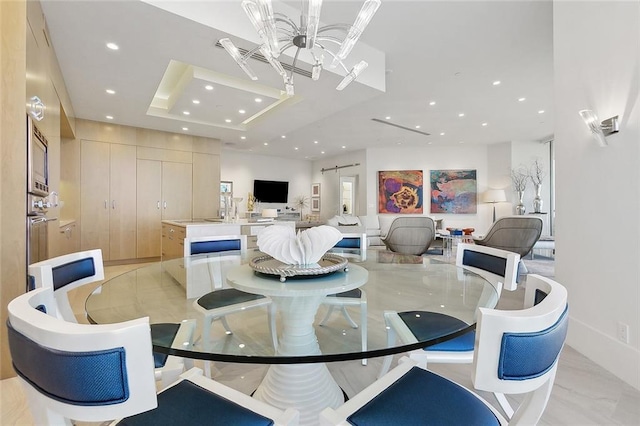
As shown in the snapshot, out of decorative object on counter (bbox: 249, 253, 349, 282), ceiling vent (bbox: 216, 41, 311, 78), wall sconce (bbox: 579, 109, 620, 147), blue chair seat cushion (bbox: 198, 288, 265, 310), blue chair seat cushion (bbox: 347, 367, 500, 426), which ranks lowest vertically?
blue chair seat cushion (bbox: 347, 367, 500, 426)

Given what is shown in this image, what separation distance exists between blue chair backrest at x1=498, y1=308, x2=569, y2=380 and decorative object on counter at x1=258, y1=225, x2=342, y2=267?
0.93 meters

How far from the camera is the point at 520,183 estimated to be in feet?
24.9

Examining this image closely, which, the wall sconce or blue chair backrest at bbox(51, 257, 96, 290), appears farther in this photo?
the wall sconce

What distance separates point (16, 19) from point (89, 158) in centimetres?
390

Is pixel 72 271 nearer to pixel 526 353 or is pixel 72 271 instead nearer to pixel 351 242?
pixel 526 353

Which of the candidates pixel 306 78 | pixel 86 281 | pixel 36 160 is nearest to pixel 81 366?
pixel 86 281

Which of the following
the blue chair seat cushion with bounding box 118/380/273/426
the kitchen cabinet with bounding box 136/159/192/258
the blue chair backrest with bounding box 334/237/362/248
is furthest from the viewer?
the kitchen cabinet with bounding box 136/159/192/258

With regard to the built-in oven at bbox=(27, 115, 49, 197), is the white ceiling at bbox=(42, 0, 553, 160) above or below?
above

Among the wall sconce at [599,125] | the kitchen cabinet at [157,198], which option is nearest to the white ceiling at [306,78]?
the kitchen cabinet at [157,198]

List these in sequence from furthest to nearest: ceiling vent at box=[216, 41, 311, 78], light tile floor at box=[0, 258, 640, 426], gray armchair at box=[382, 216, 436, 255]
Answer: gray armchair at box=[382, 216, 436, 255] → ceiling vent at box=[216, 41, 311, 78] → light tile floor at box=[0, 258, 640, 426]

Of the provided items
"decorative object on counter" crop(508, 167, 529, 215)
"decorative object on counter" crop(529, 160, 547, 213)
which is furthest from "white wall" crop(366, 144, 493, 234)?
"decorative object on counter" crop(529, 160, 547, 213)

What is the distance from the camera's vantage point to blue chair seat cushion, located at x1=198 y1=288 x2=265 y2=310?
148 cm

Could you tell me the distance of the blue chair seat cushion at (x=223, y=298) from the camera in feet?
4.86

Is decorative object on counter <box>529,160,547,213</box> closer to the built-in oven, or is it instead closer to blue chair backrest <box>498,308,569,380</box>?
blue chair backrest <box>498,308,569,380</box>
